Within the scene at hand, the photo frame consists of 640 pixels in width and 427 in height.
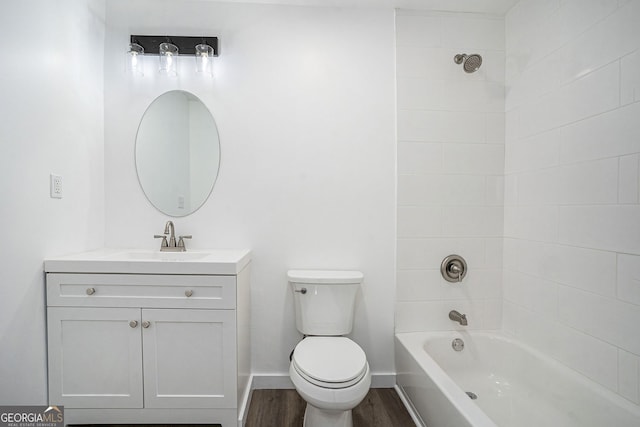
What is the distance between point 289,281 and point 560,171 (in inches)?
61.3

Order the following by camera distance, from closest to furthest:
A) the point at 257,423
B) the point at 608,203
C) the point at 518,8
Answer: the point at 608,203 < the point at 257,423 < the point at 518,8

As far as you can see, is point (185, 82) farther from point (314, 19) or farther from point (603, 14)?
point (603, 14)

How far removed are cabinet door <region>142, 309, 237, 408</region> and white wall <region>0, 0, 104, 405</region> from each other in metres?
0.47

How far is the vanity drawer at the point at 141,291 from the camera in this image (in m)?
1.41

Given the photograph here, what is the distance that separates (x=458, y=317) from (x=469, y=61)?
1.52 metres

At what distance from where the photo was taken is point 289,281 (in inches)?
71.4

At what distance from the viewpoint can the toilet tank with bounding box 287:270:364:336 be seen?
1715 millimetres

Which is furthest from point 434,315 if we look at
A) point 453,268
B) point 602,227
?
point 602,227

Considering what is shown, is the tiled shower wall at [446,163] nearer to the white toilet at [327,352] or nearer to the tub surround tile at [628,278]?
the white toilet at [327,352]

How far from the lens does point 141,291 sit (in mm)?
1424

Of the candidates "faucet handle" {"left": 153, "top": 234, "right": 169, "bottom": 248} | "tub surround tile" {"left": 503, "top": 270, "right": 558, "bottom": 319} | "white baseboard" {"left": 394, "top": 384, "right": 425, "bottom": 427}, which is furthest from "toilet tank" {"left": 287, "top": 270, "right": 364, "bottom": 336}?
"tub surround tile" {"left": 503, "top": 270, "right": 558, "bottom": 319}

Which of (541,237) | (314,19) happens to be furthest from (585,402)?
(314,19)

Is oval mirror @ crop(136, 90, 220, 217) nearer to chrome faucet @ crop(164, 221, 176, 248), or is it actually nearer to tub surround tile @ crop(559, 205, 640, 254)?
chrome faucet @ crop(164, 221, 176, 248)

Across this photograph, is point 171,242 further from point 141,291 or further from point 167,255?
point 141,291
